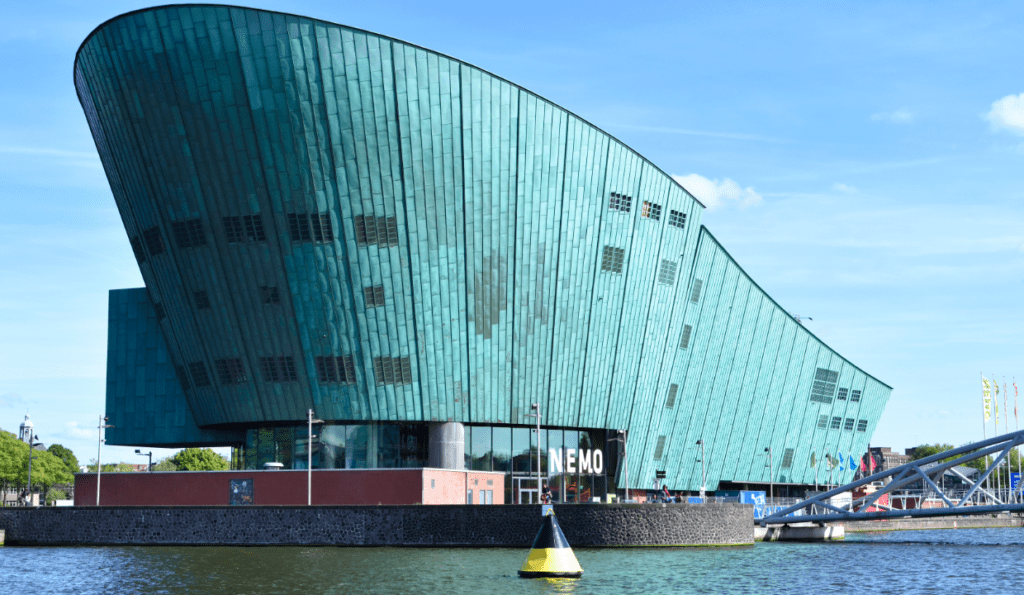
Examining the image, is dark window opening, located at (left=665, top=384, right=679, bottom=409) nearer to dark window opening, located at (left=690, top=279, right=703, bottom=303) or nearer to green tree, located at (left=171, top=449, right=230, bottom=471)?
dark window opening, located at (left=690, top=279, right=703, bottom=303)

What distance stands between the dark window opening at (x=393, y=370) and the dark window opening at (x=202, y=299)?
388 inches

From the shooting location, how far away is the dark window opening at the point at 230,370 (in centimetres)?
6002

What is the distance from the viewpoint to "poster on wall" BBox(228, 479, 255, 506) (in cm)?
5831

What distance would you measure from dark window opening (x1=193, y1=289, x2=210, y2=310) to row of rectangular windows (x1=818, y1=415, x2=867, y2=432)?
43.4 meters

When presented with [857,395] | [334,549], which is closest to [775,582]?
[334,549]

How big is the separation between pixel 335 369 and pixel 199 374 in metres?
9.21

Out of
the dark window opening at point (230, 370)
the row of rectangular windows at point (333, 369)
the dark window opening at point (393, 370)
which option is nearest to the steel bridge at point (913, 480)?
the dark window opening at point (393, 370)

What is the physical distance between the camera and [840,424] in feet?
263

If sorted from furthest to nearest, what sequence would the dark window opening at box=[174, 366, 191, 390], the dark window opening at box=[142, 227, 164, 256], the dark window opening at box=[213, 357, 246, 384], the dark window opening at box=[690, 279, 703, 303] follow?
the dark window opening at box=[690, 279, 703, 303]
the dark window opening at box=[174, 366, 191, 390]
the dark window opening at box=[142, 227, 164, 256]
the dark window opening at box=[213, 357, 246, 384]

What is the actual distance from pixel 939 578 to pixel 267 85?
122 feet

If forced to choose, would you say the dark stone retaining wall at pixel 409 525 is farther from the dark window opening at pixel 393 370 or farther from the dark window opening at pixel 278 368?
the dark window opening at pixel 393 370

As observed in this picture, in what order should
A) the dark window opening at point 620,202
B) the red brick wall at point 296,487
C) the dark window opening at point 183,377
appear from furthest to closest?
the dark window opening at point 183,377, the dark window opening at point 620,202, the red brick wall at point 296,487

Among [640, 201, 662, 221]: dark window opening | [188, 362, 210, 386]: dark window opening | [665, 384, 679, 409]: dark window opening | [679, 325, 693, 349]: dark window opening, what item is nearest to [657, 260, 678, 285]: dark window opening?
[640, 201, 662, 221]: dark window opening

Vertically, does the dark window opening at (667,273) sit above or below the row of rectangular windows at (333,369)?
above
